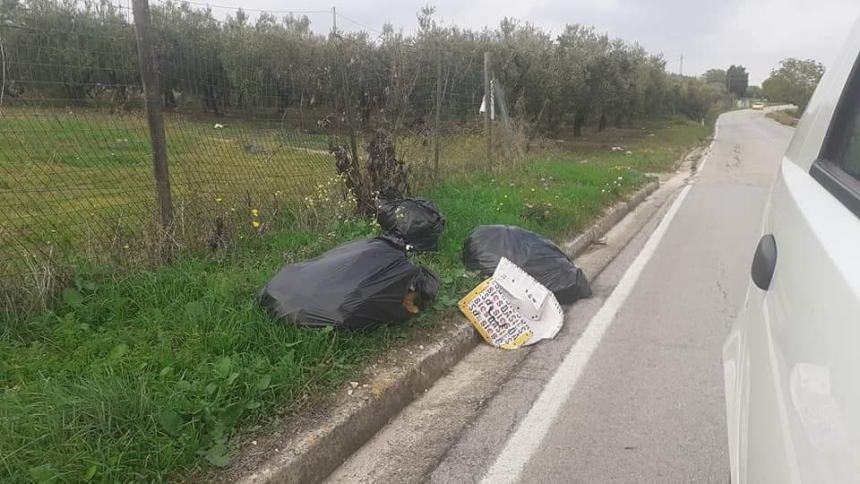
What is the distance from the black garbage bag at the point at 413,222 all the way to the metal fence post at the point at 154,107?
1818mm

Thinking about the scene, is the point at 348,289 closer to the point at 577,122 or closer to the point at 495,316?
the point at 495,316

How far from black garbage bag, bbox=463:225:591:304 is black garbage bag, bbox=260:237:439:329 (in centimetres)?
135

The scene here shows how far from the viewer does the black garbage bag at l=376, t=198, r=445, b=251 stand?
5617mm

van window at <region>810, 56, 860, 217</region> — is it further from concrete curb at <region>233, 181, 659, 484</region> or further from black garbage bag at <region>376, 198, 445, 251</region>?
black garbage bag at <region>376, 198, 445, 251</region>

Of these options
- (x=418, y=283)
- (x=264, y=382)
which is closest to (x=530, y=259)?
(x=418, y=283)

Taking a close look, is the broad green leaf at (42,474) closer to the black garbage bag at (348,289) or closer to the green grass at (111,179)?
the black garbage bag at (348,289)

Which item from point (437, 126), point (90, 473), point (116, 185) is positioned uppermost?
point (437, 126)

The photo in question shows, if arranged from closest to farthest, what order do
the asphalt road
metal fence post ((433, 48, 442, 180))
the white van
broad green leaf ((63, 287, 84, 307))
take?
the white van, the asphalt road, broad green leaf ((63, 287, 84, 307)), metal fence post ((433, 48, 442, 180))

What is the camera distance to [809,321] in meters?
1.27

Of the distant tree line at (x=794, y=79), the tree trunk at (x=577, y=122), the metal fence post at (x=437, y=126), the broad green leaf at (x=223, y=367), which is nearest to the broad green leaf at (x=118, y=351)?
the broad green leaf at (x=223, y=367)

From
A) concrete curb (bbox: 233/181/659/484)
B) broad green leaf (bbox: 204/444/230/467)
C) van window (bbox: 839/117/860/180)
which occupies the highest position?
van window (bbox: 839/117/860/180)

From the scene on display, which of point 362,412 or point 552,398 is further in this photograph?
point 552,398

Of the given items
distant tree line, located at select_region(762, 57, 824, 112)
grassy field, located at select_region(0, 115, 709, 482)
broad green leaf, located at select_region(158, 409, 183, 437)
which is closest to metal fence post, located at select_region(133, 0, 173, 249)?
grassy field, located at select_region(0, 115, 709, 482)

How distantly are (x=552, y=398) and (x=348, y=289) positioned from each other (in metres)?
1.32
